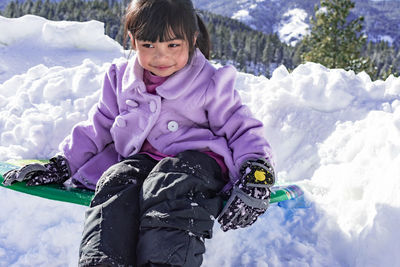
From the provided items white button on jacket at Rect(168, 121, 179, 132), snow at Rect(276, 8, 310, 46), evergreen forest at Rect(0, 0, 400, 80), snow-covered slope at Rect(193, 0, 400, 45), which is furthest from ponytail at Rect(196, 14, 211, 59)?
snow at Rect(276, 8, 310, 46)

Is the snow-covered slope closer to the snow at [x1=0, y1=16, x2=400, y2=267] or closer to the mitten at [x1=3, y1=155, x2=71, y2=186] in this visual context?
the snow at [x1=0, y1=16, x2=400, y2=267]

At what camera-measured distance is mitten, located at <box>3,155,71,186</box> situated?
5.88 feet

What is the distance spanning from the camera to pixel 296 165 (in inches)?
102

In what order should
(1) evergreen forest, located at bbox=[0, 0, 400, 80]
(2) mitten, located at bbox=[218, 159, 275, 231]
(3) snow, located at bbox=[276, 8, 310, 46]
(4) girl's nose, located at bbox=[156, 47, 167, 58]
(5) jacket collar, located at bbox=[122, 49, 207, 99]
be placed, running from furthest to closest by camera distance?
1. (3) snow, located at bbox=[276, 8, 310, 46]
2. (1) evergreen forest, located at bbox=[0, 0, 400, 80]
3. (5) jacket collar, located at bbox=[122, 49, 207, 99]
4. (4) girl's nose, located at bbox=[156, 47, 167, 58]
5. (2) mitten, located at bbox=[218, 159, 275, 231]

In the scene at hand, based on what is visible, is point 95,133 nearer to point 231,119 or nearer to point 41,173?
point 41,173

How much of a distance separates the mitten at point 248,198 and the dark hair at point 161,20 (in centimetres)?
61

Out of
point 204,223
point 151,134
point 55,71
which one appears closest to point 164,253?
point 204,223

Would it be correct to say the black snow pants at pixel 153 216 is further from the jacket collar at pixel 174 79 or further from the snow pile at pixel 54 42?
the snow pile at pixel 54 42

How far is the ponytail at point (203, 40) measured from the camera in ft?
5.78

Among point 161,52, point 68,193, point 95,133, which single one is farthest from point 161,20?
point 68,193

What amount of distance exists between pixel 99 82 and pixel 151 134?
2.08 meters

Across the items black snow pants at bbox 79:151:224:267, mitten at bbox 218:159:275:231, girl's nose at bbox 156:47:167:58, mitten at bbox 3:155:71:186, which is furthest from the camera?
mitten at bbox 3:155:71:186

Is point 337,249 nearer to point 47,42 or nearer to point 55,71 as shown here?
point 55,71

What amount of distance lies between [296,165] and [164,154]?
1.21 m
